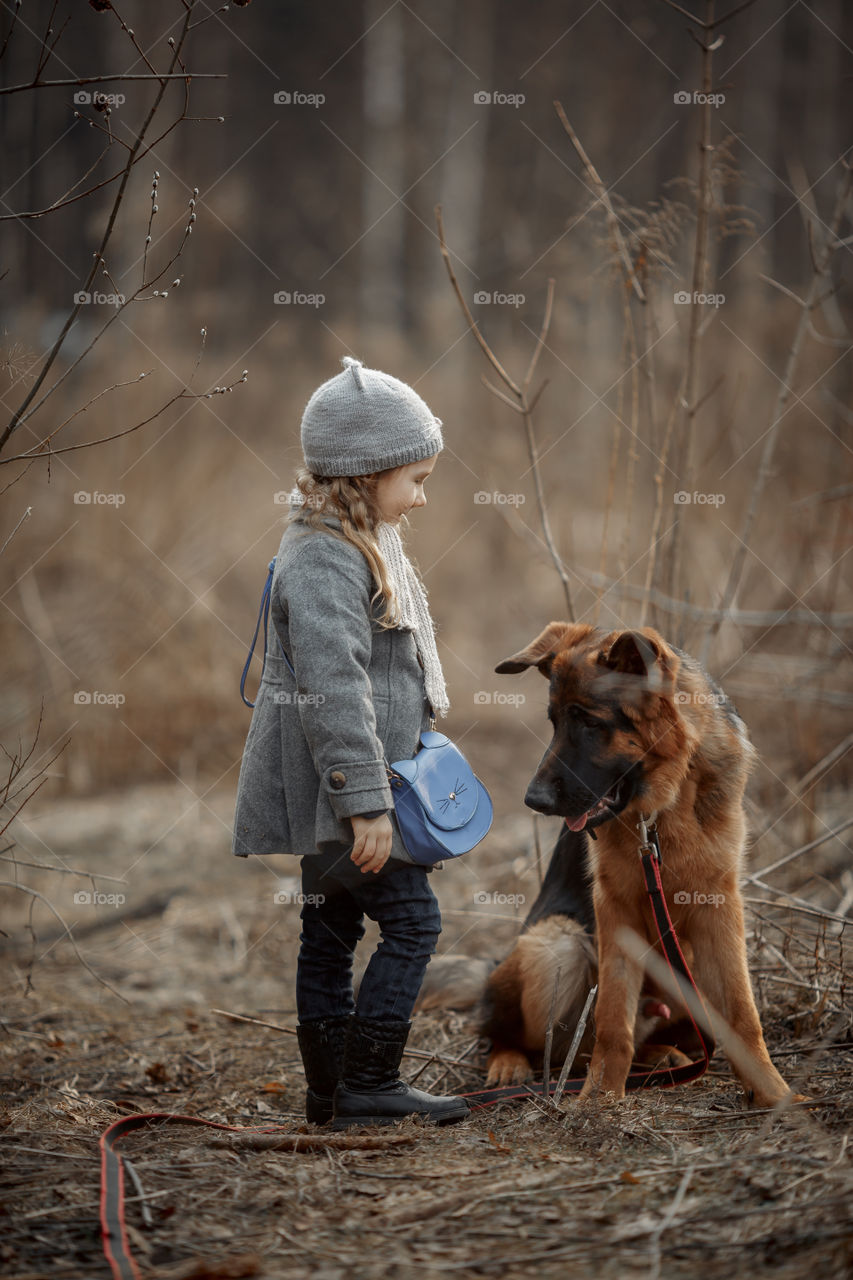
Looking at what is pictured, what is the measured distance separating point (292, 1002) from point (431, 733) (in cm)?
218

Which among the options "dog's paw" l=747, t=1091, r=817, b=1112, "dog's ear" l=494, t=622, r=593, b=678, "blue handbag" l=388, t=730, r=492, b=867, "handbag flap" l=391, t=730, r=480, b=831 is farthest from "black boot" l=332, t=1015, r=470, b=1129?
"dog's ear" l=494, t=622, r=593, b=678

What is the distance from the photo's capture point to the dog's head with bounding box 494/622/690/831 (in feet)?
10.5

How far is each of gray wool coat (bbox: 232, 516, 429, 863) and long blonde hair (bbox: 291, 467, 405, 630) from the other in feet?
0.09

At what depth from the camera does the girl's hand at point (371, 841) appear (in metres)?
2.79

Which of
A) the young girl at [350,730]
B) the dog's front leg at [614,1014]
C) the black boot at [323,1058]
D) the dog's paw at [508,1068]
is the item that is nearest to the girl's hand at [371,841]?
→ the young girl at [350,730]

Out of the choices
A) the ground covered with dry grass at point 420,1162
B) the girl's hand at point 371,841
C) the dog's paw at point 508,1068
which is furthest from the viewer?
the dog's paw at point 508,1068

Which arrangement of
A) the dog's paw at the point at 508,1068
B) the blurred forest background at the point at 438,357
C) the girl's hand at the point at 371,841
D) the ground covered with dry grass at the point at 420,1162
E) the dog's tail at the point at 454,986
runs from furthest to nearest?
the blurred forest background at the point at 438,357, the dog's tail at the point at 454,986, the dog's paw at the point at 508,1068, the girl's hand at the point at 371,841, the ground covered with dry grass at the point at 420,1162

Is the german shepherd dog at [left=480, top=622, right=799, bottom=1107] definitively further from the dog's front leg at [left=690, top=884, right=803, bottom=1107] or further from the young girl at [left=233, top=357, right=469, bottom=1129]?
the young girl at [left=233, top=357, right=469, bottom=1129]

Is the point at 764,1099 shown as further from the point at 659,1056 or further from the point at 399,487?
the point at 399,487

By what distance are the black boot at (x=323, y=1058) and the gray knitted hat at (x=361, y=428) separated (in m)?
1.70

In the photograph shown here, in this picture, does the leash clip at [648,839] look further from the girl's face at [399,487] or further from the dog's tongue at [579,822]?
the girl's face at [399,487]

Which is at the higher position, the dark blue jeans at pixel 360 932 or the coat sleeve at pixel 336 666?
the coat sleeve at pixel 336 666

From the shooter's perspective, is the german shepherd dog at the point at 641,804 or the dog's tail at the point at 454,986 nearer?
the german shepherd dog at the point at 641,804

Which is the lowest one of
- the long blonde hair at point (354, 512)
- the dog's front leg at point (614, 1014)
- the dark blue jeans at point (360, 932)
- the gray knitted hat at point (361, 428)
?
the dog's front leg at point (614, 1014)
